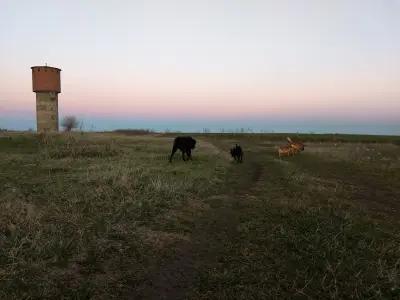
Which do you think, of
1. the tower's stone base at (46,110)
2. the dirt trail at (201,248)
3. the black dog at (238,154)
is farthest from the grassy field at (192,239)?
the tower's stone base at (46,110)

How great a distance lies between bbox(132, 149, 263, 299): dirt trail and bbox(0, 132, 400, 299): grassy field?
2 cm

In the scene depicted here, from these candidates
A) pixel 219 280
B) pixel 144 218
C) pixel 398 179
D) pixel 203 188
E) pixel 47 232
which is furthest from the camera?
pixel 398 179

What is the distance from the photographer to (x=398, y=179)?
17.3 m

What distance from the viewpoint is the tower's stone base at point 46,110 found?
42.0 m

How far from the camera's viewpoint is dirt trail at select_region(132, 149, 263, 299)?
207 inches

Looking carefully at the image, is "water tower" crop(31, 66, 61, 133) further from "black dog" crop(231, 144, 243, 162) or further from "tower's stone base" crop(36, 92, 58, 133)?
"black dog" crop(231, 144, 243, 162)

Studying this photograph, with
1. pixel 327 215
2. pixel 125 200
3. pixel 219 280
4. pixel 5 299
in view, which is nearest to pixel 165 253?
pixel 219 280

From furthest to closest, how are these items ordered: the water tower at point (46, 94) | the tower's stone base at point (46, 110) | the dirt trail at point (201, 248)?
the tower's stone base at point (46, 110)
the water tower at point (46, 94)
the dirt trail at point (201, 248)

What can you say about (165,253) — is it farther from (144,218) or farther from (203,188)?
(203,188)

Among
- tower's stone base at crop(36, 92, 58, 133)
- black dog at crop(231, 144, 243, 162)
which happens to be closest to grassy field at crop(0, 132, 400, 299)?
black dog at crop(231, 144, 243, 162)

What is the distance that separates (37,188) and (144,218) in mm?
4690

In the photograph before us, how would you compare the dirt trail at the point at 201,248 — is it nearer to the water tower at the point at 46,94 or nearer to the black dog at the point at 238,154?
the black dog at the point at 238,154

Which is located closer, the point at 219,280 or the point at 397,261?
the point at 219,280

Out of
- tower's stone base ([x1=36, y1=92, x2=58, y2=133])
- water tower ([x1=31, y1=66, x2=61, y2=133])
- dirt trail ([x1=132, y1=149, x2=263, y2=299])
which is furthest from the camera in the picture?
tower's stone base ([x1=36, y1=92, x2=58, y2=133])
